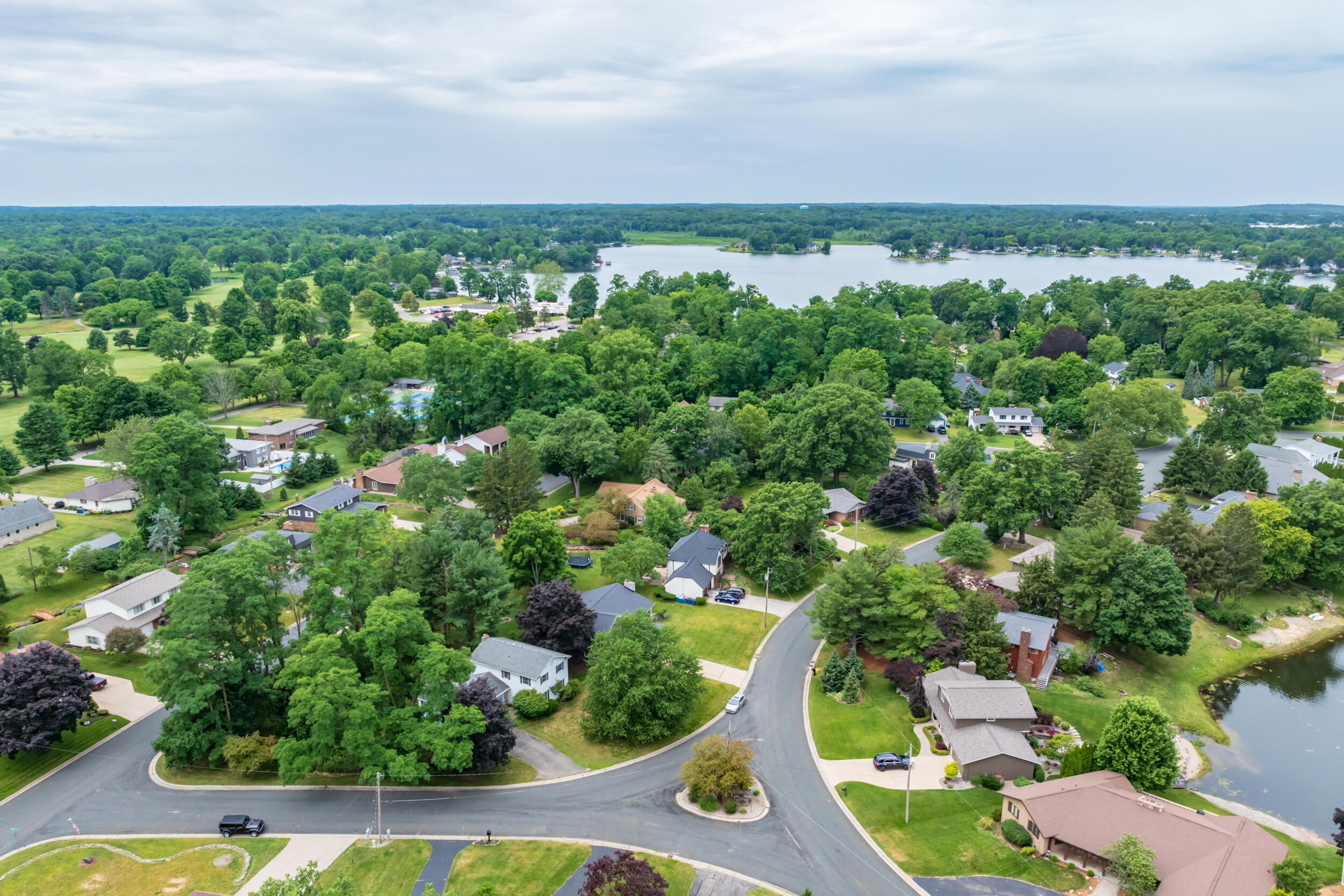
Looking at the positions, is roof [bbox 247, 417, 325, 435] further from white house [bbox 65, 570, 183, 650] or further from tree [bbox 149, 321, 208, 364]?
white house [bbox 65, 570, 183, 650]

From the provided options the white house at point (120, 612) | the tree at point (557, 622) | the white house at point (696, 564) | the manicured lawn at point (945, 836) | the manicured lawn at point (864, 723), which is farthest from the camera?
the white house at point (696, 564)

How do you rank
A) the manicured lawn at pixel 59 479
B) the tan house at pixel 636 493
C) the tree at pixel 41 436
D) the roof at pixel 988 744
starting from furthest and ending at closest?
1. the tree at pixel 41 436
2. the manicured lawn at pixel 59 479
3. the tan house at pixel 636 493
4. the roof at pixel 988 744

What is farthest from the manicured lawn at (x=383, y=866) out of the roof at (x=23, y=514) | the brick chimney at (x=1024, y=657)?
the roof at (x=23, y=514)

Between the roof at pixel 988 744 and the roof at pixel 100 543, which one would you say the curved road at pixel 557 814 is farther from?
the roof at pixel 100 543

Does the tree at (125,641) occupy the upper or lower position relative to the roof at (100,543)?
lower

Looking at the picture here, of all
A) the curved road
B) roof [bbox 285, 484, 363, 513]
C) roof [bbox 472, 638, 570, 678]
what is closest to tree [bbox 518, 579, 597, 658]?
roof [bbox 472, 638, 570, 678]

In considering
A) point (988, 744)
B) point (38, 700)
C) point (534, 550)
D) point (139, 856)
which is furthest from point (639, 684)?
point (38, 700)

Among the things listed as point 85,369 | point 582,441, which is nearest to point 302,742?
point 582,441
